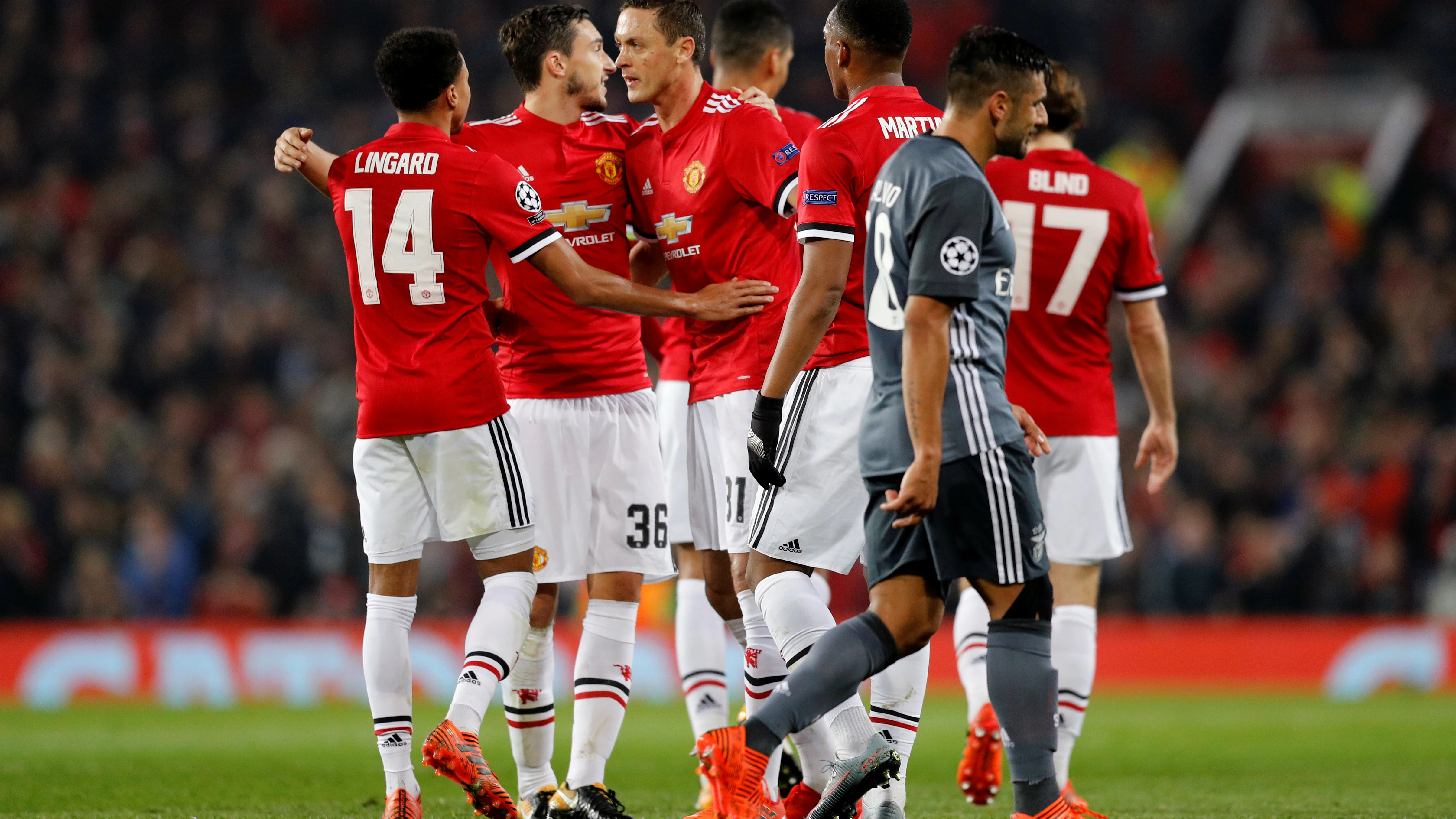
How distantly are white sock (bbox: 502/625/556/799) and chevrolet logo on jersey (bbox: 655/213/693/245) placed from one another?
4.80 feet

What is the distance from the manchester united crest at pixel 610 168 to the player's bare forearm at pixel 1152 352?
2.05 metres

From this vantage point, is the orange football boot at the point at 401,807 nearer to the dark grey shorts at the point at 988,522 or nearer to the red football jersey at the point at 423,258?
the red football jersey at the point at 423,258

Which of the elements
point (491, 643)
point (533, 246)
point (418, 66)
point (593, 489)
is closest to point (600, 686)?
point (491, 643)

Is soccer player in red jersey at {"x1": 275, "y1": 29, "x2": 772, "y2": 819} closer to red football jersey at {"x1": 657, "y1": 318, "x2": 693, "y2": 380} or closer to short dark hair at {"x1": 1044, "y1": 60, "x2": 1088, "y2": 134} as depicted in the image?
red football jersey at {"x1": 657, "y1": 318, "x2": 693, "y2": 380}

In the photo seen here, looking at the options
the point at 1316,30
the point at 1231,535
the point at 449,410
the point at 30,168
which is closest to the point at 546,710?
the point at 449,410

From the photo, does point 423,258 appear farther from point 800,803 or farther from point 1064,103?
point 1064,103

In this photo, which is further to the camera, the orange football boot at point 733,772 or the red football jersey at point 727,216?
the red football jersey at point 727,216

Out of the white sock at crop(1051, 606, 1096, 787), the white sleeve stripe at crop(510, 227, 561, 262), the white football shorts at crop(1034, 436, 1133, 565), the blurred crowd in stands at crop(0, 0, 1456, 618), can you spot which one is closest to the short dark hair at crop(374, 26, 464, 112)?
the white sleeve stripe at crop(510, 227, 561, 262)

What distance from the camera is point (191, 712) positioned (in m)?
11.4

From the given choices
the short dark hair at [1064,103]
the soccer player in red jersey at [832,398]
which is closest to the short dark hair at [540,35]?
the soccer player in red jersey at [832,398]

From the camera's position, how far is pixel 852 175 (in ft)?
15.8

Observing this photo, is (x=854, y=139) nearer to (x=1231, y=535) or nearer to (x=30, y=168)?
(x=1231, y=535)

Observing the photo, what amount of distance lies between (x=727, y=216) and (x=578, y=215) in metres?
0.64

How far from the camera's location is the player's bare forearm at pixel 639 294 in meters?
4.98
